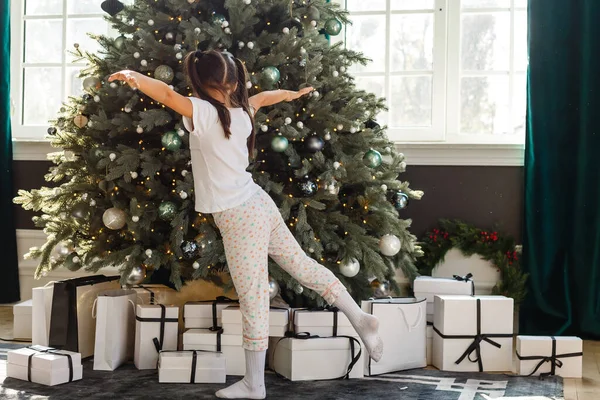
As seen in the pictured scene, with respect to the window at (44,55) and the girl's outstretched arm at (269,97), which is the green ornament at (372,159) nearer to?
the girl's outstretched arm at (269,97)

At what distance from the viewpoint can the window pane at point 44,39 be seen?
4.96 meters

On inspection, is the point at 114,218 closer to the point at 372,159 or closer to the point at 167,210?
the point at 167,210

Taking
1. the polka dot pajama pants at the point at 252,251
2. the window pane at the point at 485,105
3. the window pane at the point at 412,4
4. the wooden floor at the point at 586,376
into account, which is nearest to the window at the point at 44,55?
the wooden floor at the point at 586,376

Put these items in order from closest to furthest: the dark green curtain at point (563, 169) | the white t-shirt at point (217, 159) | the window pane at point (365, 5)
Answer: the white t-shirt at point (217, 159) → the dark green curtain at point (563, 169) → the window pane at point (365, 5)

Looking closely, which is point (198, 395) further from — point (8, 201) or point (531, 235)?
point (8, 201)

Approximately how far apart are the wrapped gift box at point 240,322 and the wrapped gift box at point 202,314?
118mm

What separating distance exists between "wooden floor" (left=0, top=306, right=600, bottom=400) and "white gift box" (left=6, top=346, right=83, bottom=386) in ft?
0.30

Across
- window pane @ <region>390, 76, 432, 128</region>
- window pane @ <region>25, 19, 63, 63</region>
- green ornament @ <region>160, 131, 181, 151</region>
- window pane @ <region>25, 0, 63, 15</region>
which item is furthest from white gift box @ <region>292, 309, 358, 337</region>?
window pane @ <region>25, 0, 63, 15</region>

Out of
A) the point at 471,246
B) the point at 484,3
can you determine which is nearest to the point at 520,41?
the point at 484,3

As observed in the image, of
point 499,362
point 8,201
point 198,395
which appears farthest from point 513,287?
point 8,201

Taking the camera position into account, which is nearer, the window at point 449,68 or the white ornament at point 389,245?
the white ornament at point 389,245

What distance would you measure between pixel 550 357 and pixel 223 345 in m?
1.40

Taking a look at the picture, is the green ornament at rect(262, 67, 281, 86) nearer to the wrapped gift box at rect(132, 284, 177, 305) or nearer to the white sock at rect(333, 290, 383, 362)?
the white sock at rect(333, 290, 383, 362)

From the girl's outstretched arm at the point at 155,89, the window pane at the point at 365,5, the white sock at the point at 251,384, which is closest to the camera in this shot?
the girl's outstretched arm at the point at 155,89
